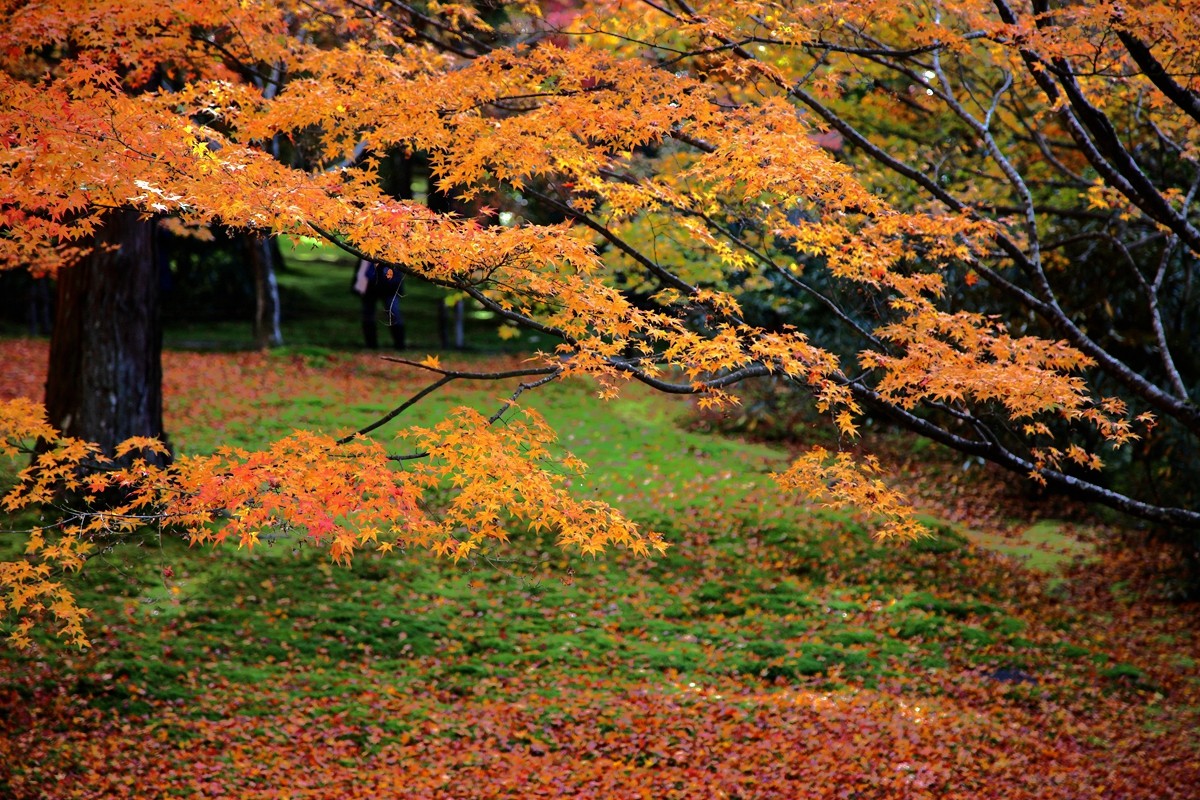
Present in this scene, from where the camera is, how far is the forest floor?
7.19m

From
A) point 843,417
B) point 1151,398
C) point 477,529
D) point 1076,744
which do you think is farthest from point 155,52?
point 1076,744

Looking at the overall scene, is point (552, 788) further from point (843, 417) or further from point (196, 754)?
point (843, 417)

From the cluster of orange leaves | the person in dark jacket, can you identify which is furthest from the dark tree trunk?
the person in dark jacket

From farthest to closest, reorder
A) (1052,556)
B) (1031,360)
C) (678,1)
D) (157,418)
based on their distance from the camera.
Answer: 1. (1052,556)
2. (157,418)
3. (678,1)
4. (1031,360)

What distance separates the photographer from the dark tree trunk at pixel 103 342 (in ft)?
31.0

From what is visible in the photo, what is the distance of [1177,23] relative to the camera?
17.8 ft

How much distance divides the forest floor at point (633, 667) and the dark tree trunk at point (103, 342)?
1241 mm

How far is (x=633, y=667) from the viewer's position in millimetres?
9250

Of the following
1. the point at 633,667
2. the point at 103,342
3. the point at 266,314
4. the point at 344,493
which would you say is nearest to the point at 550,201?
the point at 344,493

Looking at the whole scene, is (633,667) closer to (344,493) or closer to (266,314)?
(344,493)

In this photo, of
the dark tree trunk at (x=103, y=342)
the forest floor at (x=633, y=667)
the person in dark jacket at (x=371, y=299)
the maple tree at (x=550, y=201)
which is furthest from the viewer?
the person in dark jacket at (x=371, y=299)

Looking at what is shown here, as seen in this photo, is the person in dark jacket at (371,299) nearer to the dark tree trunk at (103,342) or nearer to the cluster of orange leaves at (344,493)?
the dark tree trunk at (103,342)

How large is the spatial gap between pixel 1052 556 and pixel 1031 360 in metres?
8.10

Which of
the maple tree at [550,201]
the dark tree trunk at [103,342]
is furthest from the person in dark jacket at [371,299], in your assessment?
the maple tree at [550,201]
